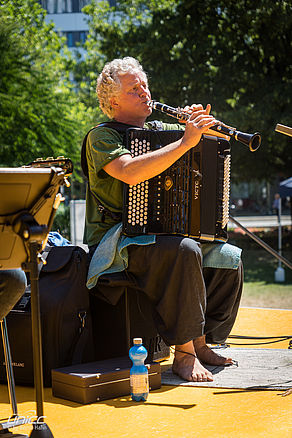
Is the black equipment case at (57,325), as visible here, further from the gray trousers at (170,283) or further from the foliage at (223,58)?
the foliage at (223,58)

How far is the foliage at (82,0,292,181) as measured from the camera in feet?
46.4

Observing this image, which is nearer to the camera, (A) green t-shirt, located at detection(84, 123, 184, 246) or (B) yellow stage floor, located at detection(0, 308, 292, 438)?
(B) yellow stage floor, located at detection(0, 308, 292, 438)

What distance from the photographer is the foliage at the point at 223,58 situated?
14148 millimetres

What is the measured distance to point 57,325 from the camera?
336cm

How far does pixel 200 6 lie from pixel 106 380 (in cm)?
1347

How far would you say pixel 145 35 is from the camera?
1586 cm

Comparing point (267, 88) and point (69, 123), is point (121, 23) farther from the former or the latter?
point (69, 123)

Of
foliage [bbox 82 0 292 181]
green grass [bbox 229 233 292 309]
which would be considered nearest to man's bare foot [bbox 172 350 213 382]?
green grass [bbox 229 233 292 309]

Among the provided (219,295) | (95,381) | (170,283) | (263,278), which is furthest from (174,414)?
(263,278)

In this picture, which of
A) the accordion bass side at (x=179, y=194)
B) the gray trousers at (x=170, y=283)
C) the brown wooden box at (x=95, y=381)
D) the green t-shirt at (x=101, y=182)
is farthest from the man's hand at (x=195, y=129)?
the brown wooden box at (x=95, y=381)

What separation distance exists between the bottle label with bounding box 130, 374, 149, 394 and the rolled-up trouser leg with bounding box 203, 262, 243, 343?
2.72ft

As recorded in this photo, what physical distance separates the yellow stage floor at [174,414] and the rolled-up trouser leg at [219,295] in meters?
0.64

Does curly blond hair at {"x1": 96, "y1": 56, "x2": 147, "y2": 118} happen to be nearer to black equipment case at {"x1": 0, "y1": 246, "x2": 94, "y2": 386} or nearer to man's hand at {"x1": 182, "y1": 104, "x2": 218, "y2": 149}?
man's hand at {"x1": 182, "y1": 104, "x2": 218, "y2": 149}

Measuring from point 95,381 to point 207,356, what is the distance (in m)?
0.94
